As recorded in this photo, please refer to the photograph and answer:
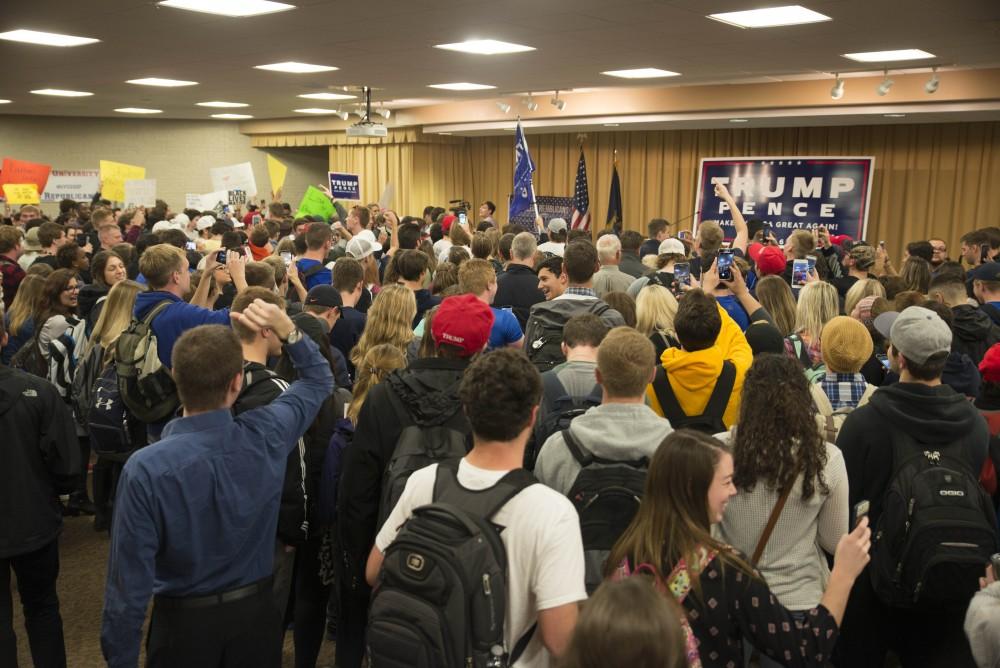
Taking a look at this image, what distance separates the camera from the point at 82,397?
16.3ft

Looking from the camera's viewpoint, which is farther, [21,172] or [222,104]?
[222,104]

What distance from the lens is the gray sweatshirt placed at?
2512mm

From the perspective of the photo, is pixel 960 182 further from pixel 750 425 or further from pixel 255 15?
pixel 750 425

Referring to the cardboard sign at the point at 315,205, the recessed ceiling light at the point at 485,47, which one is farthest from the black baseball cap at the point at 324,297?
the cardboard sign at the point at 315,205

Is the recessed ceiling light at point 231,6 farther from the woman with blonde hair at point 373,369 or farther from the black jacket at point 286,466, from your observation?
the black jacket at point 286,466

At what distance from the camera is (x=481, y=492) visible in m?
2.00

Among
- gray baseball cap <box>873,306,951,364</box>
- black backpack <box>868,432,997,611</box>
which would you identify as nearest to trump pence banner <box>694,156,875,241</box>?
gray baseball cap <box>873,306,951,364</box>

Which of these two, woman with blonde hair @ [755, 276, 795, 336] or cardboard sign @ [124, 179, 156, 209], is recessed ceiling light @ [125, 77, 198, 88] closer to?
cardboard sign @ [124, 179, 156, 209]

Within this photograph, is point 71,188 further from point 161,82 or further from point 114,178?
point 161,82

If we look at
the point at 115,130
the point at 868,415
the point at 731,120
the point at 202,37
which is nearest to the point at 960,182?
the point at 731,120

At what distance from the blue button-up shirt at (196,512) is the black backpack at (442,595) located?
66cm

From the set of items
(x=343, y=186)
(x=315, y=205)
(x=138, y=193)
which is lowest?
(x=315, y=205)

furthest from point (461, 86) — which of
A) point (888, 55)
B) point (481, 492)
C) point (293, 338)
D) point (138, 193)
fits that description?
point (481, 492)

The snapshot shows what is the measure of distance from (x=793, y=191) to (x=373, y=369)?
10.6 metres
